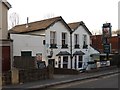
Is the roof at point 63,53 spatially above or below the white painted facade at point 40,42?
below

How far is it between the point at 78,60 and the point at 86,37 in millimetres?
3925

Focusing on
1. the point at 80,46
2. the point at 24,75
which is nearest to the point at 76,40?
the point at 80,46

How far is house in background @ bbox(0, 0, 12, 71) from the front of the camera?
25.8 metres

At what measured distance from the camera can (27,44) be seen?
30.4 metres

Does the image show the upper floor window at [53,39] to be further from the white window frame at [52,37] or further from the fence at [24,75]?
the fence at [24,75]

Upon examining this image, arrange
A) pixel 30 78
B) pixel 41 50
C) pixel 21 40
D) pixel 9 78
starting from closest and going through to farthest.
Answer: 1. pixel 9 78
2. pixel 30 78
3. pixel 21 40
4. pixel 41 50

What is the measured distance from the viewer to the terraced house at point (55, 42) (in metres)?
30.2

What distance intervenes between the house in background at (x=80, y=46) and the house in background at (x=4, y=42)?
41.9ft

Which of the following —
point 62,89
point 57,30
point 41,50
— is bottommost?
point 62,89

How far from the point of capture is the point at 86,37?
4100 centimetres

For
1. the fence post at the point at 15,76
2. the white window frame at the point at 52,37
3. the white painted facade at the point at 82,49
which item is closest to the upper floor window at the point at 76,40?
the white painted facade at the point at 82,49

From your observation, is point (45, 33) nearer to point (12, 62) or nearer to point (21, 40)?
point (21, 40)

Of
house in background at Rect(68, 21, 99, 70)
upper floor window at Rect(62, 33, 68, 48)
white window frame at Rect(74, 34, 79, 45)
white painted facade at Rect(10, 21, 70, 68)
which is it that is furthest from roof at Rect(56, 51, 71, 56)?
white window frame at Rect(74, 34, 79, 45)

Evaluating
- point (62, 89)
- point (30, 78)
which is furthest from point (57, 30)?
point (62, 89)
